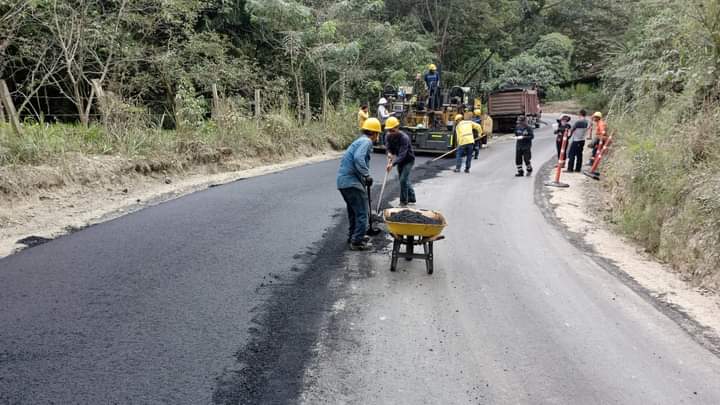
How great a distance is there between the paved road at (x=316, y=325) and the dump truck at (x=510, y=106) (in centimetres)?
1771

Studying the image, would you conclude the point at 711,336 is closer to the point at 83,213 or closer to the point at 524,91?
the point at 83,213

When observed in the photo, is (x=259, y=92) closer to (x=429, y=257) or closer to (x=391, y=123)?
(x=391, y=123)

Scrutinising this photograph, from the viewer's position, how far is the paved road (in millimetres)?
3277

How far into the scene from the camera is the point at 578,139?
1216 cm

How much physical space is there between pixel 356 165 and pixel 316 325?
2222 millimetres

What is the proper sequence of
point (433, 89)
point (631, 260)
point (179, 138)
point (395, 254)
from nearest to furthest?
point (395, 254)
point (631, 260)
point (179, 138)
point (433, 89)

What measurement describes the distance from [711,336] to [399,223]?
2830 mm

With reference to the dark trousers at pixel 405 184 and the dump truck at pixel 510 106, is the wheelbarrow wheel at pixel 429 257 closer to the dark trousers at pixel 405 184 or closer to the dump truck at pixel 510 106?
the dark trousers at pixel 405 184

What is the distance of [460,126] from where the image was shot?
41.7ft

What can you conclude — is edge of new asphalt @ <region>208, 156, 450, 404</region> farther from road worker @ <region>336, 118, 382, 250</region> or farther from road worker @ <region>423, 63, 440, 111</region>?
road worker @ <region>423, 63, 440, 111</region>

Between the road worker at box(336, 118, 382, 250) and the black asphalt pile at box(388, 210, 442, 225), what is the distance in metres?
0.65

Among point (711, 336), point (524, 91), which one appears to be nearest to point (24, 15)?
point (711, 336)

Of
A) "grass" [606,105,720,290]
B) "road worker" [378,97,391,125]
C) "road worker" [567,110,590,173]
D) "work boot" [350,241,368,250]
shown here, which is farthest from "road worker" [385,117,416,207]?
"road worker" [378,97,391,125]

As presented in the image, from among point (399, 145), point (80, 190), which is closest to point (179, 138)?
point (80, 190)
